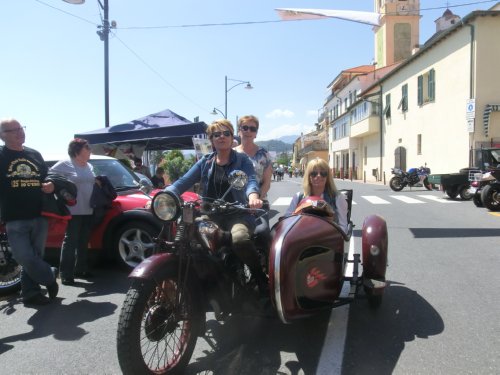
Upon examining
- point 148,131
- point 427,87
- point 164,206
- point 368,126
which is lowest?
point 164,206

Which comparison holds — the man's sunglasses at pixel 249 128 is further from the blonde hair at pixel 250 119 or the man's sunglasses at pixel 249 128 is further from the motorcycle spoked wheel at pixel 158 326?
the motorcycle spoked wheel at pixel 158 326

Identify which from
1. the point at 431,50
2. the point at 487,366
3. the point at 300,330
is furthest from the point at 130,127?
the point at 431,50

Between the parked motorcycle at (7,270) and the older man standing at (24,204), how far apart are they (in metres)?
0.48

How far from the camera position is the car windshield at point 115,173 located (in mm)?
6684

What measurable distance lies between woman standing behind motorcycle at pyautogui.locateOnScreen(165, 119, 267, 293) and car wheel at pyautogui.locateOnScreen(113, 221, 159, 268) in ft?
7.39

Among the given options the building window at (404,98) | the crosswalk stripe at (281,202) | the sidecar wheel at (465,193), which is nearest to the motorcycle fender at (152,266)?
the crosswalk stripe at (281,202)

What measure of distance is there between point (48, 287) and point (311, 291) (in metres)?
3.01

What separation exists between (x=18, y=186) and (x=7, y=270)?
1216 mm

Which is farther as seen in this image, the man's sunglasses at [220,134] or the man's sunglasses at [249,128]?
the man's sunglasses at [249,128]

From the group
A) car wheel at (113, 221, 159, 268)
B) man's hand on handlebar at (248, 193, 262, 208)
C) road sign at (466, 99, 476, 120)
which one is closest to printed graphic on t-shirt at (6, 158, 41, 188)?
car wheel at (113, 221, 159, 268)

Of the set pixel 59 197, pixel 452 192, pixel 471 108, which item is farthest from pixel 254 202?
pixel 471 108

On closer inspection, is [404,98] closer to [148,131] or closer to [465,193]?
[465,193]

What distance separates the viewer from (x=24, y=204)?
4.65m

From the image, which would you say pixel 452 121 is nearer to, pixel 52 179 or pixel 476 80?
pixel 476 80
